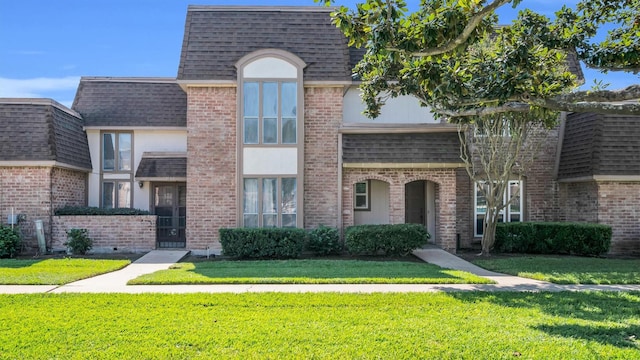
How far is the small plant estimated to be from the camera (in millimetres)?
15127

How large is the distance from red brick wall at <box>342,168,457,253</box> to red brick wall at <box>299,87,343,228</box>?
1.31 feet

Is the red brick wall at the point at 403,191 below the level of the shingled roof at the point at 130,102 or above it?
below

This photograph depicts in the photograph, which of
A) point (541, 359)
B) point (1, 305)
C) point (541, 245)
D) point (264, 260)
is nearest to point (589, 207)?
point (541, 245)

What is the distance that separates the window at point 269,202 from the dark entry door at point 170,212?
133 inches

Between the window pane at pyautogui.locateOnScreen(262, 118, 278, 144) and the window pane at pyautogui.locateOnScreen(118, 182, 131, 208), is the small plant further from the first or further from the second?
the window pane at pyautogui.locateOnScreen(262, 118, 278, 144)

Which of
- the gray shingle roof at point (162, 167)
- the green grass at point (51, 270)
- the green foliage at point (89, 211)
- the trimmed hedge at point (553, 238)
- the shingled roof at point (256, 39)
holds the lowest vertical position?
the green grass at point (51, 270)

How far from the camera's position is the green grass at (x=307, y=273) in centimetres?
1024

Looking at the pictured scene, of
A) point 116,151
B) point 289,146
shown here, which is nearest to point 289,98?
point 289,146

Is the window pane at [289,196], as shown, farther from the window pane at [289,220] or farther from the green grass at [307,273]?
the green grass at [307,273]

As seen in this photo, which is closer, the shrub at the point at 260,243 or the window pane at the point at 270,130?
the shrub at the point at 260,243

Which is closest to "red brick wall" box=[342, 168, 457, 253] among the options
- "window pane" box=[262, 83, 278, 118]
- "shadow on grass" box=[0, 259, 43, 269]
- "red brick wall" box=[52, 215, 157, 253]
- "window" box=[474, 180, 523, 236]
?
"window" box=[474, 180, 523, 236]

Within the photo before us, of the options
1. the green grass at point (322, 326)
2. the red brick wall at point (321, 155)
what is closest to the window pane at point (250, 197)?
the red brick wall at point (321, 155)

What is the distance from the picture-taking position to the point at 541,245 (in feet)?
51.3

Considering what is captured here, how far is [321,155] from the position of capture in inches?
630
